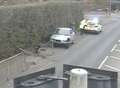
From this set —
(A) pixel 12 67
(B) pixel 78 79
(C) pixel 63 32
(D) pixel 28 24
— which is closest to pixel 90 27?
(C) pixel 63 32

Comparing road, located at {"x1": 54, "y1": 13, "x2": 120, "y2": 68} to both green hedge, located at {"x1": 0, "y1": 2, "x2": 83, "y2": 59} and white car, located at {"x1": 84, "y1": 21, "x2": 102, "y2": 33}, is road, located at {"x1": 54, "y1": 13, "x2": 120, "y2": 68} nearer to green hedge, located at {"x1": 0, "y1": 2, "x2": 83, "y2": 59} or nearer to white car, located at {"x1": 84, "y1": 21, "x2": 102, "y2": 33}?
white car, located at {"x1": 84, "y1": 21, "x2": 102, "y2": 33}

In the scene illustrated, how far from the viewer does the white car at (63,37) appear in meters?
28.6

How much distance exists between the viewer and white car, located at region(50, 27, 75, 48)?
94.0 feet

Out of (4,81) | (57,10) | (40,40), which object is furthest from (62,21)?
(4,81)

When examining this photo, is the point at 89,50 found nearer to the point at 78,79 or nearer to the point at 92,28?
the point at 92,28

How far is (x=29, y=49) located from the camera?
24734 mm

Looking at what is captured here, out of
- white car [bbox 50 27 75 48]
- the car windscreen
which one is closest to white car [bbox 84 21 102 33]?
white car [bbox 50 27 75 48]

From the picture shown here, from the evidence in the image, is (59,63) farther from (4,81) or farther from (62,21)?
(62,21)

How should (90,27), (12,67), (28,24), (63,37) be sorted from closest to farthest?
(12,67) → (28,24) → (63,37) → (90,27)

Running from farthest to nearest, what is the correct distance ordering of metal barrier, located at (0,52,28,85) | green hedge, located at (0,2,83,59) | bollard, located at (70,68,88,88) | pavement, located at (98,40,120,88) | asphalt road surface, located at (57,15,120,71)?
1. asphalt road surface, located at (57,15,120,71)
2. pavement, located at (98,40,120,88)
3. green hedge, located at (0,2,83,59)
4. metal barrier, located at (0,52,28,85)
5. bollard, located at (70,68,88,88)

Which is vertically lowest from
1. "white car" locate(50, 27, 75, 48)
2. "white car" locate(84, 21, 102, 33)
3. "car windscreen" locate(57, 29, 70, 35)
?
"white car" locate(50, 27, 75, 48)

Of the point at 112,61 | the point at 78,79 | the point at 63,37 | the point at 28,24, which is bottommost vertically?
the point at 112,61

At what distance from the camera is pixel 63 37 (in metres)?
29.3

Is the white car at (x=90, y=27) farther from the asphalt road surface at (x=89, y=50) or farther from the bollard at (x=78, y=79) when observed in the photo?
the bollard at (x=78, y=79)
